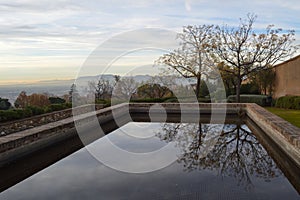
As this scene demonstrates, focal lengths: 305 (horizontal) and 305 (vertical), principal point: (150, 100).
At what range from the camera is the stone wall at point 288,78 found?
11.6 metres

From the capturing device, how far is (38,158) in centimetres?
494

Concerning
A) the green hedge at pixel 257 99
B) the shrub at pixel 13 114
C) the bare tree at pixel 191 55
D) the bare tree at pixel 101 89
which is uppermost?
the bare tree at pixel 191 55

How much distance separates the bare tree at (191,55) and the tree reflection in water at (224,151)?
575 cm

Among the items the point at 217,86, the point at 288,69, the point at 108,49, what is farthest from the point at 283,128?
the point at 217,86

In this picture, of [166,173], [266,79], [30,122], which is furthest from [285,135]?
[266,79]

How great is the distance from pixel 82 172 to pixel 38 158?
106 centimetres

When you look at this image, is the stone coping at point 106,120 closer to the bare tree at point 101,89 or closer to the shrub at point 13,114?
the shrub at point 13,114

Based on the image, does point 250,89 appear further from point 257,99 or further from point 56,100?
point 56,100

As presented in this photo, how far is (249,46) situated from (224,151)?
8.43 meters

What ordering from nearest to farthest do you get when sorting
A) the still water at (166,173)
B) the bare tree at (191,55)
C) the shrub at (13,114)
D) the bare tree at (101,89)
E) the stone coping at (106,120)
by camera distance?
the still water at (166,173) → the stone coping at (106,120) → the shrub at (13,114) → the bare tree at (101,89) → the bare tree at (191,55)

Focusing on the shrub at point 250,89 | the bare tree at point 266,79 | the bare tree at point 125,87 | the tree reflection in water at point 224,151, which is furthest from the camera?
the shrub at point 250,89

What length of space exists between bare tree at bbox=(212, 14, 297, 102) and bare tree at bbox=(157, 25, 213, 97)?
2.04ft

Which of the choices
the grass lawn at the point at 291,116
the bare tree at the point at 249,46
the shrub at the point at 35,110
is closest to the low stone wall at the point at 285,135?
the grass lawn at the point at 291,116

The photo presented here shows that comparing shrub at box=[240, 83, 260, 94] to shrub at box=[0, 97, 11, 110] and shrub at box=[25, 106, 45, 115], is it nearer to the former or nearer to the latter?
shrub at box=[25, 106, 45, 115]
